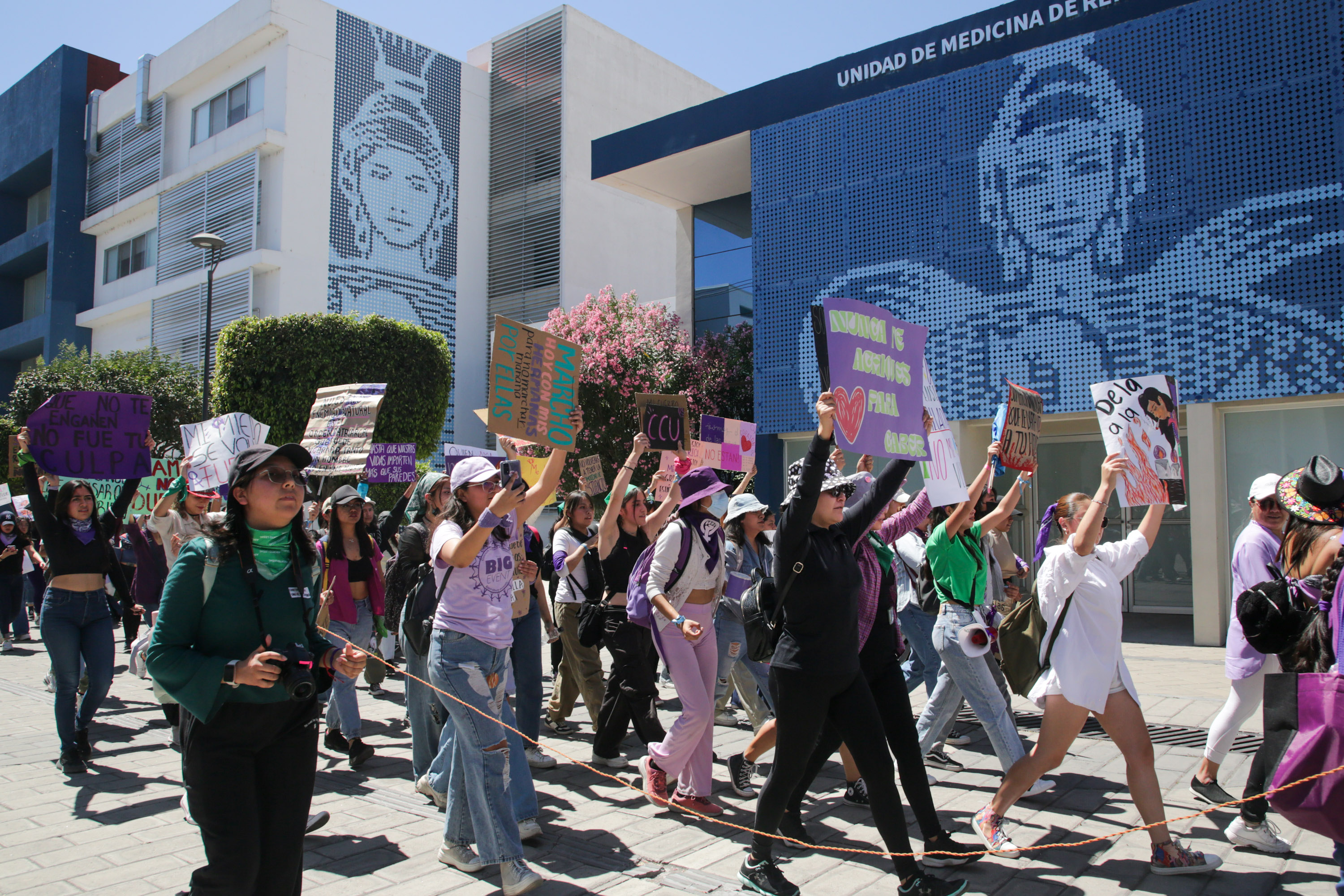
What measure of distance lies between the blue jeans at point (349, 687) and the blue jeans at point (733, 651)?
2.53m

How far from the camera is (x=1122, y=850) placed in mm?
4562

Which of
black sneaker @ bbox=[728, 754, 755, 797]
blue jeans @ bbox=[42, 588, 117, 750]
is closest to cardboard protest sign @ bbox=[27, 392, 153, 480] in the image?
blue jeans @ bbox=[42, 588, 117, 750]

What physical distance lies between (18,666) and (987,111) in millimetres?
16018

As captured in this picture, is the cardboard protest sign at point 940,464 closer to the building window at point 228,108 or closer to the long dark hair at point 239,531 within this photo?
the long dark hair at point 239,531

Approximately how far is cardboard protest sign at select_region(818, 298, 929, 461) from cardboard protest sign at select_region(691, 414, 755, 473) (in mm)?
3420

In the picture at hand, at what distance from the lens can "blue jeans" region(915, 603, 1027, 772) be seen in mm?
5051

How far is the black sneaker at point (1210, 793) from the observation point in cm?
522

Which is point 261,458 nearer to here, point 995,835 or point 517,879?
point 517,879

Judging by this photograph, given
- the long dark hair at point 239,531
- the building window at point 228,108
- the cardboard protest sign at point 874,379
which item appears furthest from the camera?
the building window at point 228,108

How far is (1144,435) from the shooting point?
16.9 ft

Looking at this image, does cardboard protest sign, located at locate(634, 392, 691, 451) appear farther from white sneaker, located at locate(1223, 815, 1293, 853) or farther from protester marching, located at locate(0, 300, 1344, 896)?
white sneaker, located at locate(1223, 815, 1293, 853)

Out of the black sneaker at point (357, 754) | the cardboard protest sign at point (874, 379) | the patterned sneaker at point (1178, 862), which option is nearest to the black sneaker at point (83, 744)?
the black sneaker at point (357, 754)

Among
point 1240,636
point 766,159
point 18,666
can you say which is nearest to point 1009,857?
point 1240,636

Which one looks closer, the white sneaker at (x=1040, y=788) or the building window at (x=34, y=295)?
the white sneaker at (x=1040, y=788)
